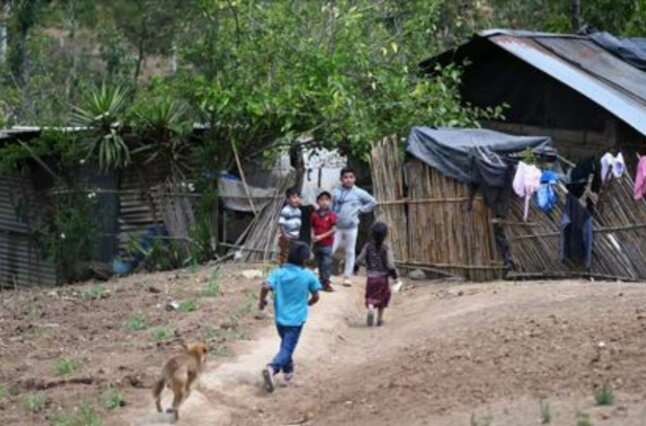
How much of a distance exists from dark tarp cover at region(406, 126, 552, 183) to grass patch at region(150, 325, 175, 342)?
5.00m

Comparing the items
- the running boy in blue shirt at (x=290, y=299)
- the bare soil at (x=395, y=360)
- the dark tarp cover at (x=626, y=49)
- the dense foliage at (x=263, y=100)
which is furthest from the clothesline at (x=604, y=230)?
the dark tarp cover at (x=626, y=49)

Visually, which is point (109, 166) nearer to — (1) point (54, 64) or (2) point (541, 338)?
(2) point (541, 338)

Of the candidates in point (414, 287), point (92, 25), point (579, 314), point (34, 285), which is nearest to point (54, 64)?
point (92, 25)

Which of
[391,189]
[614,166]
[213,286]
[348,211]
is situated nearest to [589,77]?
[391,189]

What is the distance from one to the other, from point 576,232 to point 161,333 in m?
5.10

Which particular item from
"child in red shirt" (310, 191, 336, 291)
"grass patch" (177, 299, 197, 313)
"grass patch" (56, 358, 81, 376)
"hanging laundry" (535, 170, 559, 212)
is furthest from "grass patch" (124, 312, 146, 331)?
"hanging laundry" (535, 170, 559, 212)

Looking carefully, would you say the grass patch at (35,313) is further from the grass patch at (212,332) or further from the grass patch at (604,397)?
the grass patch at (604,397)

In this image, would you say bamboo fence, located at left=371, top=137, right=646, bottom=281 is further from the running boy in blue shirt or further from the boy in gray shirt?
the running boy in blue shirt

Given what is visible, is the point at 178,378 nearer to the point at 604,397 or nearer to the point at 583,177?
the point at 604,397

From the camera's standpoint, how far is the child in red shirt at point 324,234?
15773 millimetres

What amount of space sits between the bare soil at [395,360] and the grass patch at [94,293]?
975mm

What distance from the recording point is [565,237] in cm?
1517

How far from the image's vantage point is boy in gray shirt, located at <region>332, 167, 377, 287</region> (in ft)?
54.2

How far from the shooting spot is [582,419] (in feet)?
26.6
